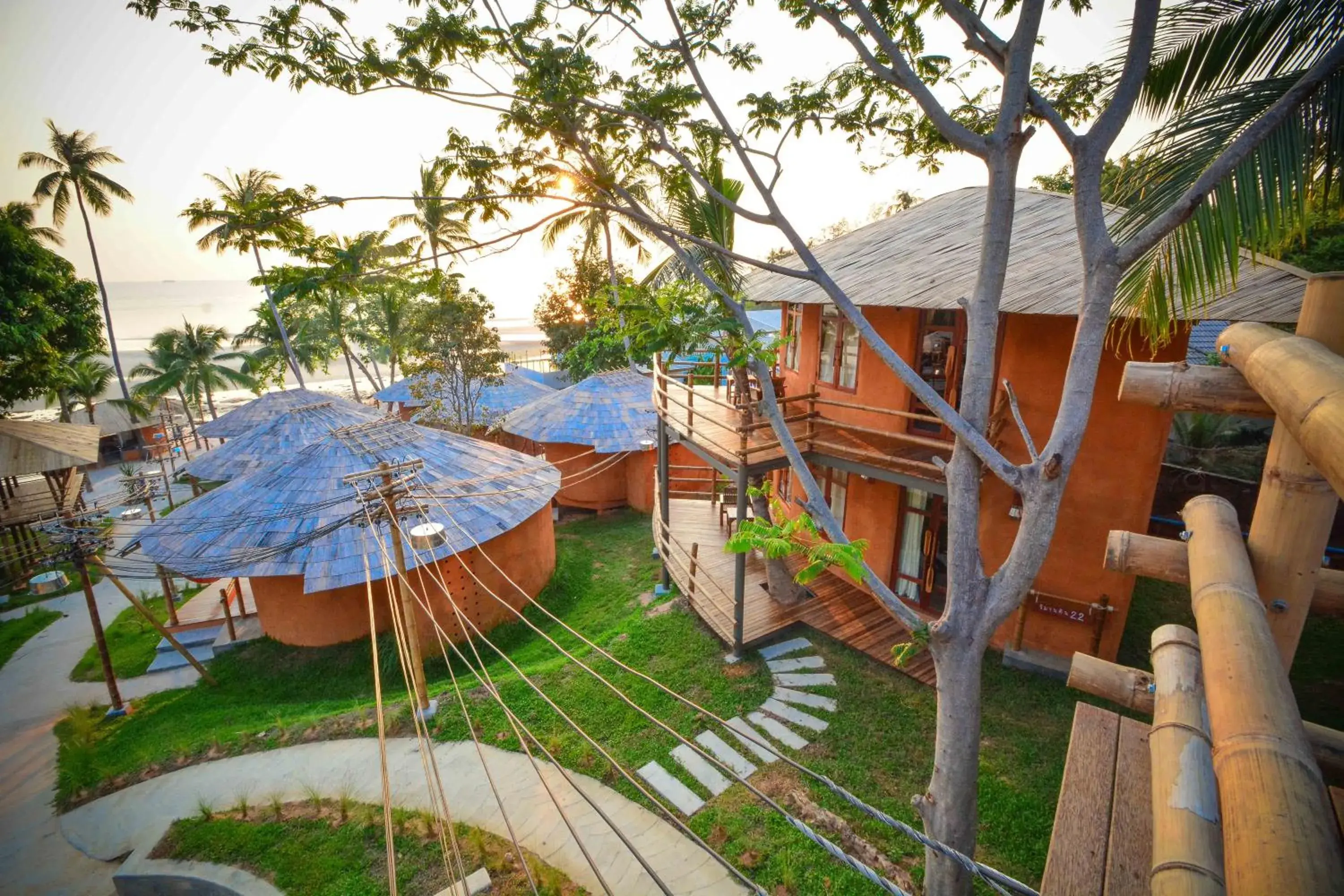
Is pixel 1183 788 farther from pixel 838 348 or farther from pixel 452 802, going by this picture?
pixel 838 348

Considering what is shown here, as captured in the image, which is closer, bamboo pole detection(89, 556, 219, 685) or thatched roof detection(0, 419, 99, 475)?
bamboo pole detection(89, 556, 219, 685)

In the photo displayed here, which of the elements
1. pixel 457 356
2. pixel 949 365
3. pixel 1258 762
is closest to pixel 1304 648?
pixel 949 365

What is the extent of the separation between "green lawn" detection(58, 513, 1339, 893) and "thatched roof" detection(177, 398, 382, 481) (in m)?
8.56

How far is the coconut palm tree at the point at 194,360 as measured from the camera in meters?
30.7

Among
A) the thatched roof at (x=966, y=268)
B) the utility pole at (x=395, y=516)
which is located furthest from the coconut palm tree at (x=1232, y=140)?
the utility pole at (x=395, y=516)

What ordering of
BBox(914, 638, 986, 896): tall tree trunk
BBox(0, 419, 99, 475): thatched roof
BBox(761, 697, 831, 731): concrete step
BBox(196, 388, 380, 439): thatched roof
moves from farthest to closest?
BBox(196, 388, 380, 439): thatched roof
BBox(0, 419, 99, 475): thatched roof
BBox(761, 697, 831, 731): concrete step
BBox(914, 638, 986, 896): tall tree trunk

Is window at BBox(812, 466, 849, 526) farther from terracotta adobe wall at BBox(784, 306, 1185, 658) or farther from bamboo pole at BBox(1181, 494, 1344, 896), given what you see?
bamboo pole at BBox(1181, 494, 1344, 896)

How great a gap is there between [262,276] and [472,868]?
22.9 feet

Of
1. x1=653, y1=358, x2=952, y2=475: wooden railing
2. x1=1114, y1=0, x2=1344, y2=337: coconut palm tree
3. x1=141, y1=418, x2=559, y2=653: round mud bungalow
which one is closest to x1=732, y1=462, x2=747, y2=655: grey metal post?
x1=653, y1=358, x2=952, y2=475: wooden railing

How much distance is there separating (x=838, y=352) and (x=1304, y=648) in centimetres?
943

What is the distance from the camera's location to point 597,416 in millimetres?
19938

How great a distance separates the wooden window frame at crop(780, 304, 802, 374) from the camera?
41.0 feet

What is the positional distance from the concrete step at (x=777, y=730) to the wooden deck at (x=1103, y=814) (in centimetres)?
536

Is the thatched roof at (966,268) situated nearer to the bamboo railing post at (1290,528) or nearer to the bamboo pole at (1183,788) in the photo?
the bamboo railing post at (1290,528)
